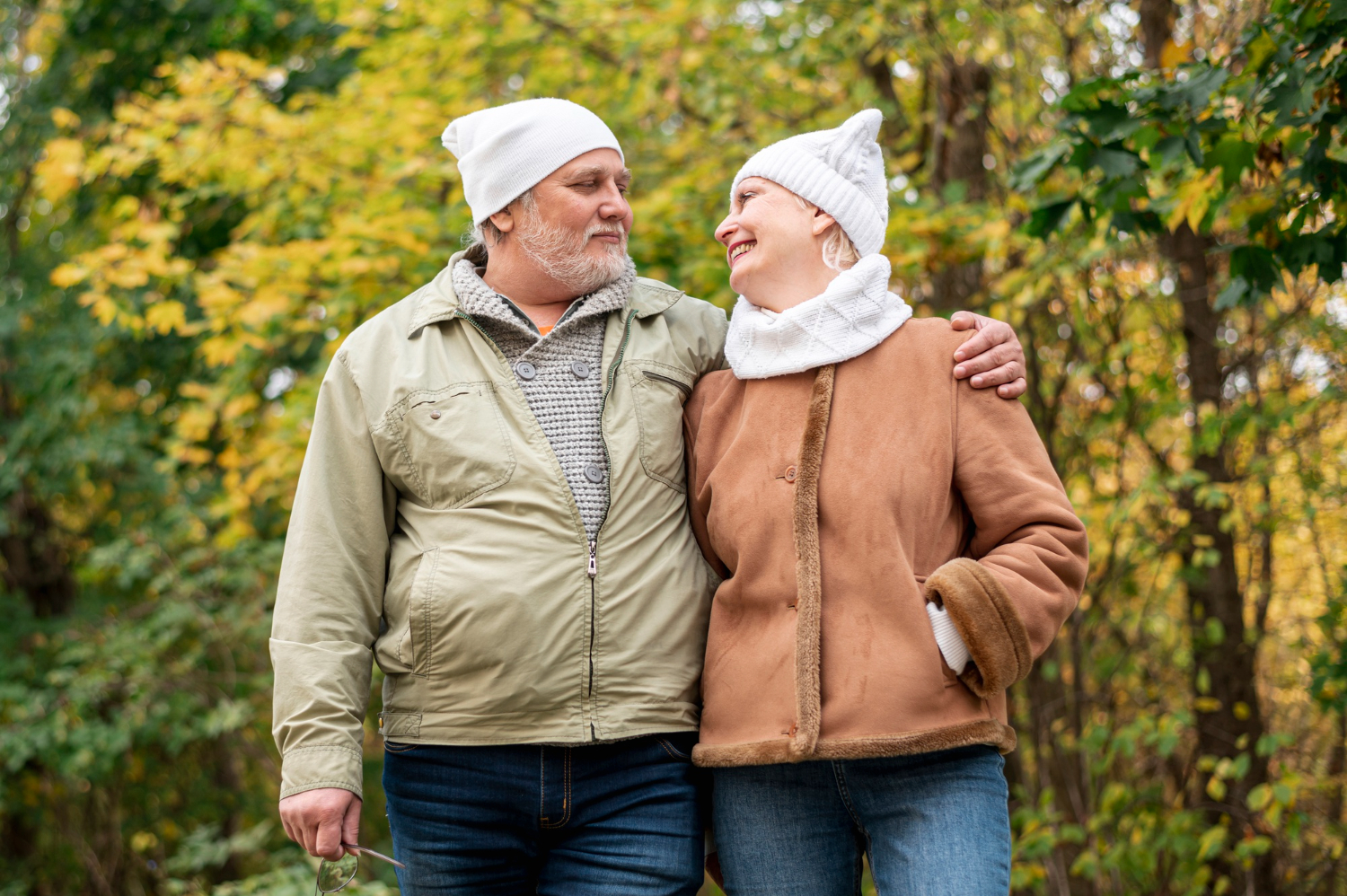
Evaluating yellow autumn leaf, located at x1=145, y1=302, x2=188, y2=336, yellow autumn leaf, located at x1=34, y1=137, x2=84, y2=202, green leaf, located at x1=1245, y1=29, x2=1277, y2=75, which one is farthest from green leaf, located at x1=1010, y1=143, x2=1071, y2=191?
yellow autumn leaf, located at x1=34, y1=137, x2=84, y2=202

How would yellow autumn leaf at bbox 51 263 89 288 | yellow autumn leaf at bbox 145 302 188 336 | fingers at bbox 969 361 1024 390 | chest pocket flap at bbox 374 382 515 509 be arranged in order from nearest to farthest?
fingers at bbox 969 361 1024 390
chest pocket flap at bbox 374 382 515 509
yellow autumn leaf at bbox 51 263 89 288
yellow autumn leaf at bbox 145 302 188 336

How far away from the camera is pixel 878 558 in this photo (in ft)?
6.44

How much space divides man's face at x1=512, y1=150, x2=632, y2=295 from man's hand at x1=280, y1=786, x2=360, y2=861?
1.04 meters

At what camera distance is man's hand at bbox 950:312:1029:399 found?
203 cm

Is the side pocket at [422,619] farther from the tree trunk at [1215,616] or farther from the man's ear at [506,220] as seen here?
the tree trunk at [1215,616]

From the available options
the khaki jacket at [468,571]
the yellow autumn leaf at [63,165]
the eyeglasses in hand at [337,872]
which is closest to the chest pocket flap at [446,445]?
the khaki jacket at [468,571]

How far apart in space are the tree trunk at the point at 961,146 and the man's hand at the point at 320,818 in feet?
11.2

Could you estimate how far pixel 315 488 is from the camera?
2150mm

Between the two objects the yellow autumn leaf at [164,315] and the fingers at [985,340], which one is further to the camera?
the yellow autumn leaf at [164,315]

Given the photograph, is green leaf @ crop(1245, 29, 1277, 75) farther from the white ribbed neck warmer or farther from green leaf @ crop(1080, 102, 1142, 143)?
the white ribbed neck warmer

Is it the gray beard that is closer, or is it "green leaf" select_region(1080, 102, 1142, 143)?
the gray beard

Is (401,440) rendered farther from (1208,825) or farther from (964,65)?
(1208,825)

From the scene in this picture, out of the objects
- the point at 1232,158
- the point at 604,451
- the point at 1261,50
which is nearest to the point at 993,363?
the point at 604,451

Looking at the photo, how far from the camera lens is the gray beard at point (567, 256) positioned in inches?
90.6
